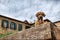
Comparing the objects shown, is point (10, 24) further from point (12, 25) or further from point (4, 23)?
point (4, 23)

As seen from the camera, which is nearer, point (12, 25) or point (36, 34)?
point (36, 34)

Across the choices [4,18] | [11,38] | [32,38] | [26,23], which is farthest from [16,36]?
[26,23]

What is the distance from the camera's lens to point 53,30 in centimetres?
396

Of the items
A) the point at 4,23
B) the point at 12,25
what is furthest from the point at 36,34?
the point at 12,25

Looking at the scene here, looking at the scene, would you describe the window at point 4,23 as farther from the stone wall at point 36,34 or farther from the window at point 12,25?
the stone wall at point 36,34

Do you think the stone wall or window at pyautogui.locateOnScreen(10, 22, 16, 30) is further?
window at pyautogui.locateOnScreen(10, 22, 16, 30)

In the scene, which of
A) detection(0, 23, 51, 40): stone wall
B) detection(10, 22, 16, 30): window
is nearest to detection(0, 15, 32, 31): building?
detection(10, 22, 16, 30): window

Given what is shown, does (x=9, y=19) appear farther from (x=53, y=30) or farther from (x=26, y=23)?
(x=53, y=30)

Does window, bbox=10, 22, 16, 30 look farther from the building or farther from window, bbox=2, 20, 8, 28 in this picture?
window, bbox=2, 20, 8, 28

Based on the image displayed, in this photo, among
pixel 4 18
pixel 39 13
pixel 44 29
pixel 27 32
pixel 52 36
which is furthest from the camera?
pixel 4 18

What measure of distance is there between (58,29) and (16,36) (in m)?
1.17

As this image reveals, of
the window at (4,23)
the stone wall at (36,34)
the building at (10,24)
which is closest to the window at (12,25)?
the building at (10,24)

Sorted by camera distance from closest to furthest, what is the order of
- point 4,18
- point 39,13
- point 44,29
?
point 44,29 < point 39,13 < point 4,18

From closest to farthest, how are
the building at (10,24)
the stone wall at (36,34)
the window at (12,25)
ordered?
the stone wall at (36,34) < the building at (10,24) < the window at (12,25)
